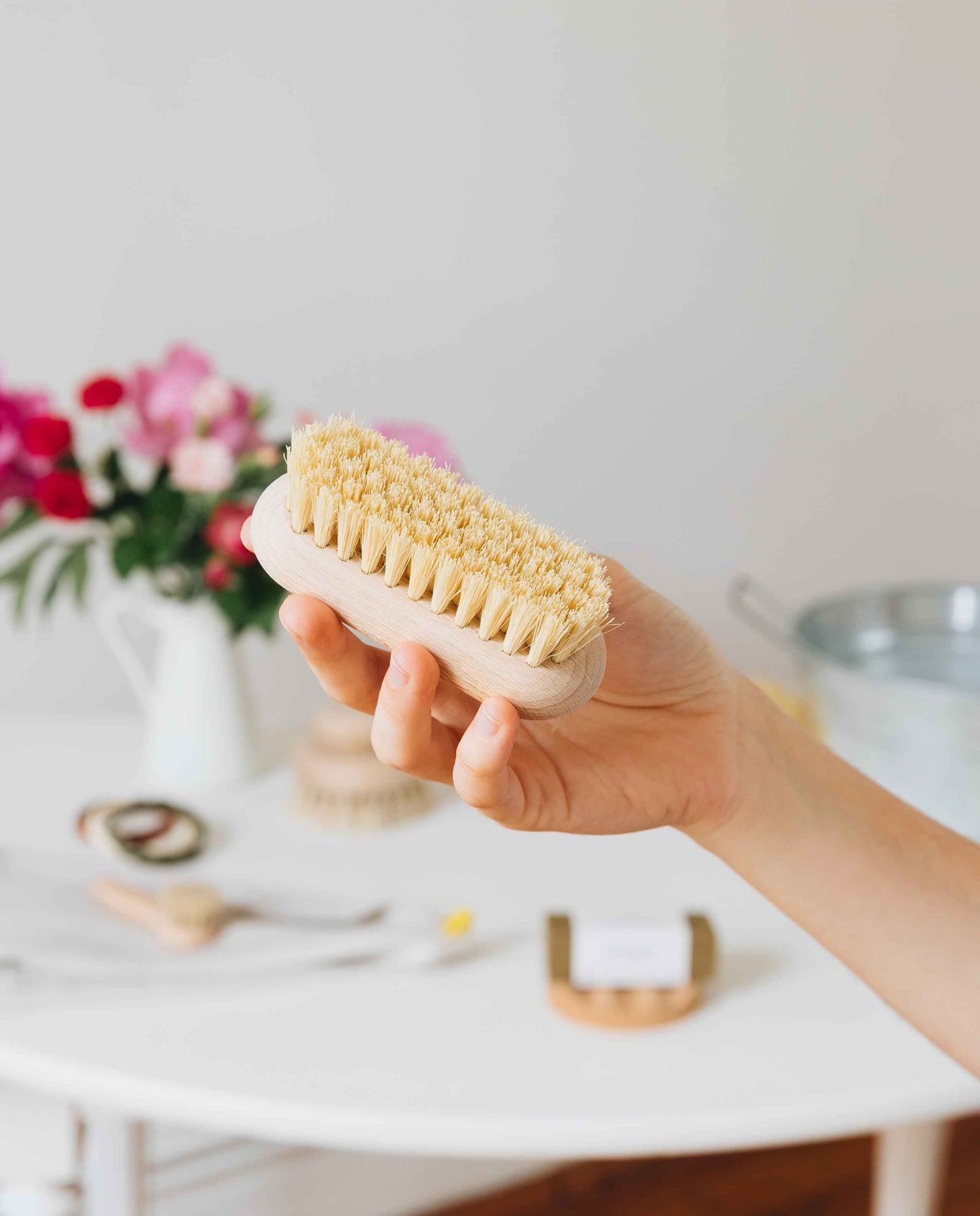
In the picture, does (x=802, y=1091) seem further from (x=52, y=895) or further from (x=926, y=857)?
(x=52, y=895)

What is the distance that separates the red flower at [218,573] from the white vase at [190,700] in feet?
0.14

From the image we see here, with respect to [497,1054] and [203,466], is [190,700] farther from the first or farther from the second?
[497,1054]

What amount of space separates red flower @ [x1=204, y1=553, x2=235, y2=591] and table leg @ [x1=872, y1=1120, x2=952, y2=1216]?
770 millimetres

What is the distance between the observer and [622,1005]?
781 millimetres

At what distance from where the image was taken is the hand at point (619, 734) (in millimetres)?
493

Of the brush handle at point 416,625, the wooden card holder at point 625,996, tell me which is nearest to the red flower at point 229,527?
the wooden card holder at point 625,996

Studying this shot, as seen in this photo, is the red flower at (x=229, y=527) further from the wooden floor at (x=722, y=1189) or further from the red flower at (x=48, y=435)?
the wooden floor at (x=722, y=1189)

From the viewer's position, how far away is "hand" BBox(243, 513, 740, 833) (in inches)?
19.4

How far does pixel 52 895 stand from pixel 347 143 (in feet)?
3.50

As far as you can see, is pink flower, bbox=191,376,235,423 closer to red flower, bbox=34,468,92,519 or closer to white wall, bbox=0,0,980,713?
red flower, bbox=34,468,92,519

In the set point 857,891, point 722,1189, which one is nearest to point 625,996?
point 857,891

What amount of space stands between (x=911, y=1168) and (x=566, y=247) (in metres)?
1.27

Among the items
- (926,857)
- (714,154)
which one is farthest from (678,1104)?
(714,154)

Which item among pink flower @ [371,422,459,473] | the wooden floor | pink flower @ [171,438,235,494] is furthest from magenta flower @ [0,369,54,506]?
the wooden floor
